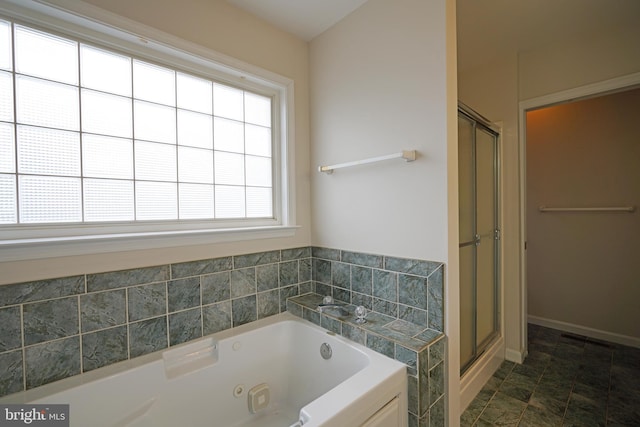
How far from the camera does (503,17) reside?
1808 mm

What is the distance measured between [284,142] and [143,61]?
2.92 ft

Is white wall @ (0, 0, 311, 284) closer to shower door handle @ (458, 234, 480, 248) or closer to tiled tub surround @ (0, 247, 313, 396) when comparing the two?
tiled tub surround @ (0, 247, 313, 396)

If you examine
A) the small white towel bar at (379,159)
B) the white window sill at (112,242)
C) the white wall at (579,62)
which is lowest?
the white window sill at (112,242)

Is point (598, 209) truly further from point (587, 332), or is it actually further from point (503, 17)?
point (503, 17)

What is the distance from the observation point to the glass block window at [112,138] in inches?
44.5

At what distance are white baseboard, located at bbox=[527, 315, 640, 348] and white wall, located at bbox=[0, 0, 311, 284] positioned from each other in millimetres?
2766

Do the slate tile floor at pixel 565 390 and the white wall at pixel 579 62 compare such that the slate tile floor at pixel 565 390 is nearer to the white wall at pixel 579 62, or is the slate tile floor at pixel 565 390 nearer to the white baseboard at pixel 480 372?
the white baseboard at pixel 480 372

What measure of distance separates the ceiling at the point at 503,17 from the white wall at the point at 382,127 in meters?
0.15

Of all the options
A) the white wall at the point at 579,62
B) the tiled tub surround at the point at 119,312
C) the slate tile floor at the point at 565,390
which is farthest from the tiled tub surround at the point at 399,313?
the white wall at the point at 579,62

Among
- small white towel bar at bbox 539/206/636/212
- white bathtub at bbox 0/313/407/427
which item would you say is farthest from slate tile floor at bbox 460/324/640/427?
small white towel bar at bbox 539/206/636/212

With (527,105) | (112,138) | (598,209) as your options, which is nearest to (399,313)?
(112,138)

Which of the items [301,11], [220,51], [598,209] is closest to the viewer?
[220,51]

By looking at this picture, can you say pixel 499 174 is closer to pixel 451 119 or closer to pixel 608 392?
pixel 451 119

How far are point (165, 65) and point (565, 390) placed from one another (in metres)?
3.25
